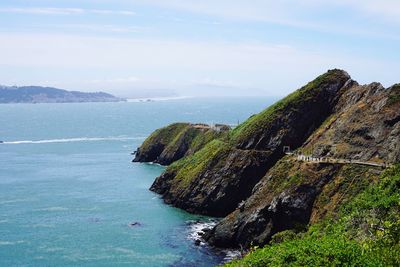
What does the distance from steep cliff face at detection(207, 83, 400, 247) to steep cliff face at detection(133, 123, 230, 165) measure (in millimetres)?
52211

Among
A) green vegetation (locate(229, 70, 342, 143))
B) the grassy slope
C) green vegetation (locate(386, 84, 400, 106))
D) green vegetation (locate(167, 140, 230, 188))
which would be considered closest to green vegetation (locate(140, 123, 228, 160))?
green vegetation (locate(167, 140, 230, 188))

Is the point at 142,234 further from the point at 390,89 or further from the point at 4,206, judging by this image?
the point at 390,89

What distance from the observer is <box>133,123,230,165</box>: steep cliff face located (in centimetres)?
14138

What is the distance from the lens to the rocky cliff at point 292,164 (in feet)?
249

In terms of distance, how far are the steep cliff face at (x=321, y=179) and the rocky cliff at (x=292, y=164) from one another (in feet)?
0.48

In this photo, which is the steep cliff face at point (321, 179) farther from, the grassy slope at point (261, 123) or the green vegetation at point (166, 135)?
the green vegetation at point (166, 135)

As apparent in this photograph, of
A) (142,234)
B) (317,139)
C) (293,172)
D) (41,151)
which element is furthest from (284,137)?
(41,151)

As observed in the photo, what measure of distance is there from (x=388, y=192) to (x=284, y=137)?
37.8 m

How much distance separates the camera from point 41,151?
607 ft

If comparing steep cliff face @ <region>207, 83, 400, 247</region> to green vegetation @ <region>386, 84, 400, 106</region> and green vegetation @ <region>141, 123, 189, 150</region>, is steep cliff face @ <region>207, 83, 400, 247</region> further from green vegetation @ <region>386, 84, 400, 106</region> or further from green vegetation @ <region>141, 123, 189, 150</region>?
green vegetation @ <region>141, 123, 189, 150</region>

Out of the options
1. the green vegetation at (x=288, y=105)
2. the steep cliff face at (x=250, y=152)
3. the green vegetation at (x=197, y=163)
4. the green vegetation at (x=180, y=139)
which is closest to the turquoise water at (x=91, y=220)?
the steep cliff face at (x=250, y=152)

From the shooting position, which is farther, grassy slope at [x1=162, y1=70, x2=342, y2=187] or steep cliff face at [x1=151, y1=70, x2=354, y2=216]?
grassy slope at [x1=162, y1=70, x2=342, y2=187]

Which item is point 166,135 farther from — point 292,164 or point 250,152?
point 292,164

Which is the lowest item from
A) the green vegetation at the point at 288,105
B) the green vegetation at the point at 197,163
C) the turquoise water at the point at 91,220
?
the turquoise water at the point at 91,220
